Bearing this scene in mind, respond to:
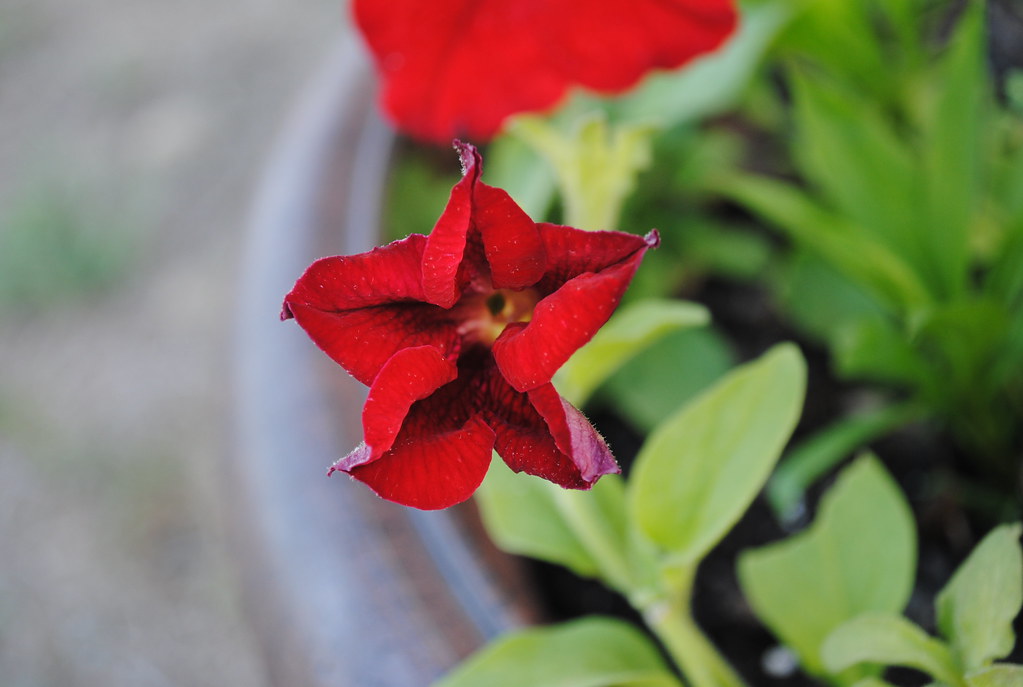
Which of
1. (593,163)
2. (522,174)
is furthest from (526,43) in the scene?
(522,174)

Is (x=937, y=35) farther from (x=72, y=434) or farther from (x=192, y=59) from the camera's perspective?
(x=192, y=59)

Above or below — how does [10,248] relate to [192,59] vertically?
below

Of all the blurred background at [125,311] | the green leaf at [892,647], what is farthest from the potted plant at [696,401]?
the blurred background at [125,311]

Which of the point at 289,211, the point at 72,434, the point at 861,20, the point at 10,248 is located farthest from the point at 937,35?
the point at 10,248

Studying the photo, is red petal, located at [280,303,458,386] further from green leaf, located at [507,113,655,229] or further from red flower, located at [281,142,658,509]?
green leaf, located at [507,113,655,229]

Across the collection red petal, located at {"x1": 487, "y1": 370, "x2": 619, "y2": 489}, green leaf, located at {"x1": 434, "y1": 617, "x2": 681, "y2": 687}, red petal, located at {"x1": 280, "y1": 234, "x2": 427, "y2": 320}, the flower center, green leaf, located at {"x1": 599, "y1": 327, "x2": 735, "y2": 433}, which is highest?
red petal, located at {"x1": 280, "y1": 234, "x2": 427, "y2": 320}

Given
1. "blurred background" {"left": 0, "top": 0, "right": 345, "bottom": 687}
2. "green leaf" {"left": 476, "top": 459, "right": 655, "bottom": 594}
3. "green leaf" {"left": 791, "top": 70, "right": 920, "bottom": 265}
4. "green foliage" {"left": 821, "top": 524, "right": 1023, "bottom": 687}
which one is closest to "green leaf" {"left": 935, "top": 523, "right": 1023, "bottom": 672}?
"green foliage" {"left": 821, "top": 524, "right": 1023, "bottom": 687}
